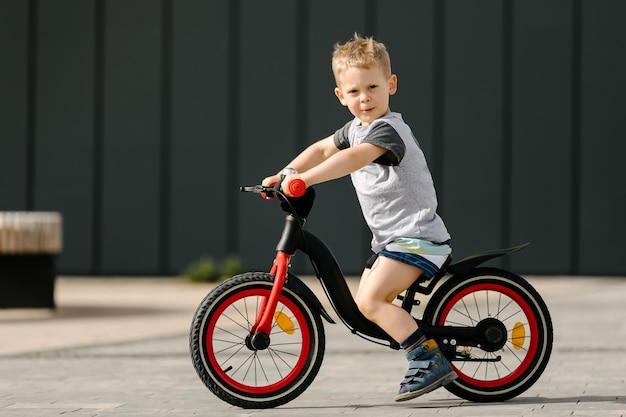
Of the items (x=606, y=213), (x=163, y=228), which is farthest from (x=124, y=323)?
(x=606, y=213)

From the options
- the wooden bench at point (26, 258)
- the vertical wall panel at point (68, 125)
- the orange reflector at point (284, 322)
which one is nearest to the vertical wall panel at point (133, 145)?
the vertical wall panel at point (68, 125)

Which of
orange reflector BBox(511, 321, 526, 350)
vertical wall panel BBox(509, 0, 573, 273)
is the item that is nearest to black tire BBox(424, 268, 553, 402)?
orange reflector BBox(511, 321, 526, 350)

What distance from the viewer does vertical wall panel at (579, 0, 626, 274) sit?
1942 centimetres

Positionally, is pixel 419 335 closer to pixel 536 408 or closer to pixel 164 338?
pixel 536 408

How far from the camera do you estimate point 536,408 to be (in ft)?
19.6

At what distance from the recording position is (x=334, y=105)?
774 inches

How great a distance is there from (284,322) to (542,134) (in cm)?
1408

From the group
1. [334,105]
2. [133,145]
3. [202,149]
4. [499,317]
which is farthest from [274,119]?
[499,317]

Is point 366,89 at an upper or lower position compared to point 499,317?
upper

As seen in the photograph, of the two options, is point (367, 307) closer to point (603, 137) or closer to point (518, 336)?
point (518, 336)

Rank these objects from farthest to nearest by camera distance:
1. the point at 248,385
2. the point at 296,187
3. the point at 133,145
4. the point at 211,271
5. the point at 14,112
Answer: the point at 14,112, the point at 133,145, the point at 211,271, the point at 248,385, the point at 296,187

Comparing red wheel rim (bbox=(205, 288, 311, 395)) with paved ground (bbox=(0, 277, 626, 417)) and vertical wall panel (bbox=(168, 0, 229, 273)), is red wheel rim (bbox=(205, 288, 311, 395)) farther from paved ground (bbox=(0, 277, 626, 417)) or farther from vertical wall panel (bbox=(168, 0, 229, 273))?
vertical wall panel (bbox=(168, 0, 229, 273))

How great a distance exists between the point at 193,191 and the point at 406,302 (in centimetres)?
1395

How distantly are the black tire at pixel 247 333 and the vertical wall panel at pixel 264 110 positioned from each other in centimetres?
1365
